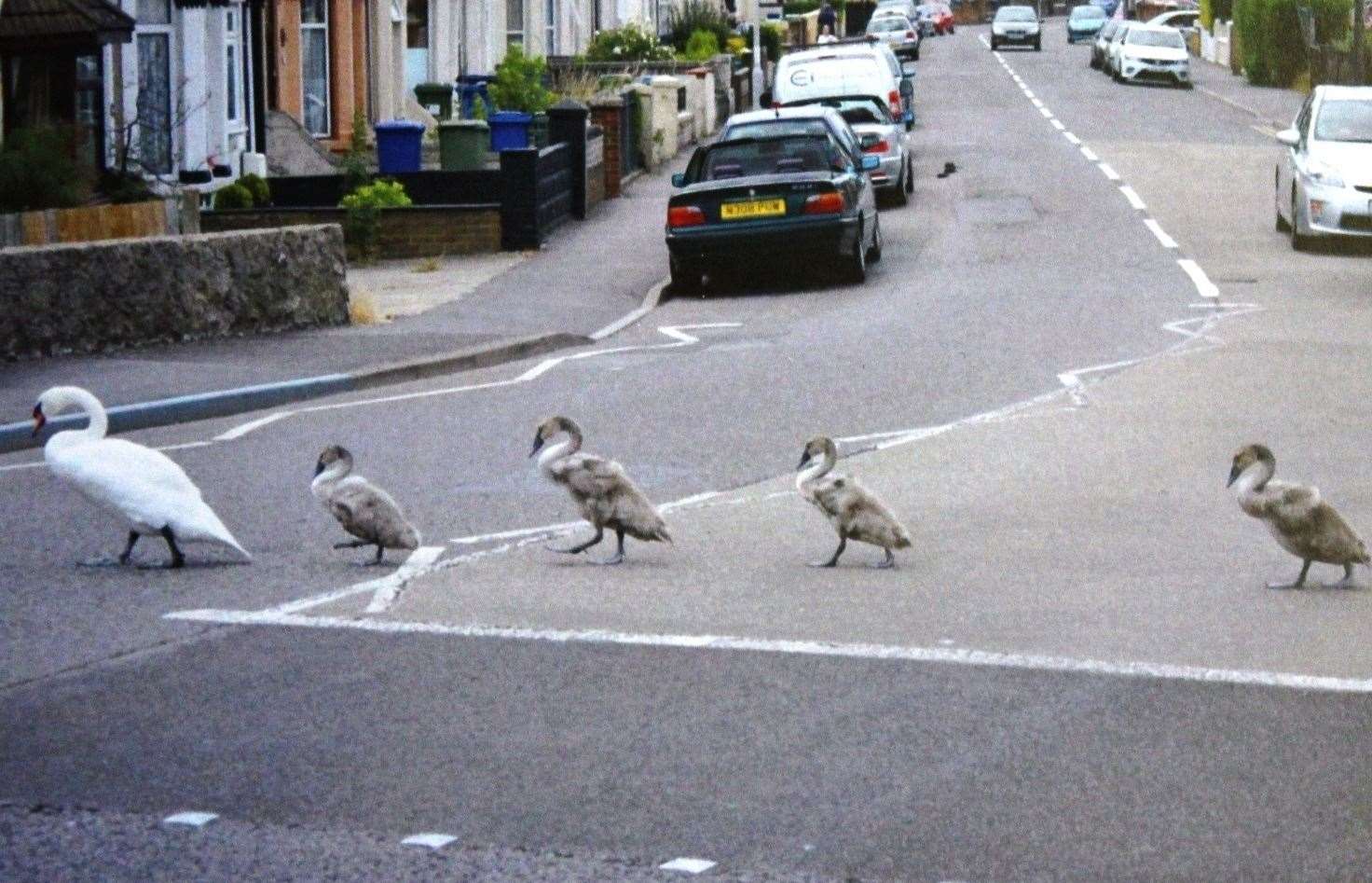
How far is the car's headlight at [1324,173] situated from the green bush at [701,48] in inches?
1045

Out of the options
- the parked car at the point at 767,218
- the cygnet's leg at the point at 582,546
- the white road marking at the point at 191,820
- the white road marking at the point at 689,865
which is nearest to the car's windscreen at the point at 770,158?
the parked car at the point at 767,218

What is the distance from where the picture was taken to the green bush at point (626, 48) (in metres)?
50.4

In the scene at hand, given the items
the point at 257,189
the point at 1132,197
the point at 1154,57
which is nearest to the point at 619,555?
the point at 257,189

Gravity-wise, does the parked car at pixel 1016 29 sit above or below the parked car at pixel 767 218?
above

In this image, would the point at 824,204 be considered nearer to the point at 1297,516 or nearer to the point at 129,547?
the point at 129,547

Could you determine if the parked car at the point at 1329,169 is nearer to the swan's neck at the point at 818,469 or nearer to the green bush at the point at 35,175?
the green bush at the point at 35,175

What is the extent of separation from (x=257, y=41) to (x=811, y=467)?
25.6m

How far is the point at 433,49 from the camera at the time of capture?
43.8m

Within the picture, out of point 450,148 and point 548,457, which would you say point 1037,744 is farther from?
point 450,148

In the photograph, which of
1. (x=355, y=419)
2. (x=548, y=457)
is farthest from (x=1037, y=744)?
(x=355, y=419)

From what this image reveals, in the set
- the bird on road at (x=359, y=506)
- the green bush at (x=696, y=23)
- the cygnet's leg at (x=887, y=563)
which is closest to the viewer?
the bird on road at (x=359, y=506)

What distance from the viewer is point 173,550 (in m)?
10.5

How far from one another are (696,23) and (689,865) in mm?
55007

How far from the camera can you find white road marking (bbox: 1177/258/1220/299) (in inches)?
881
